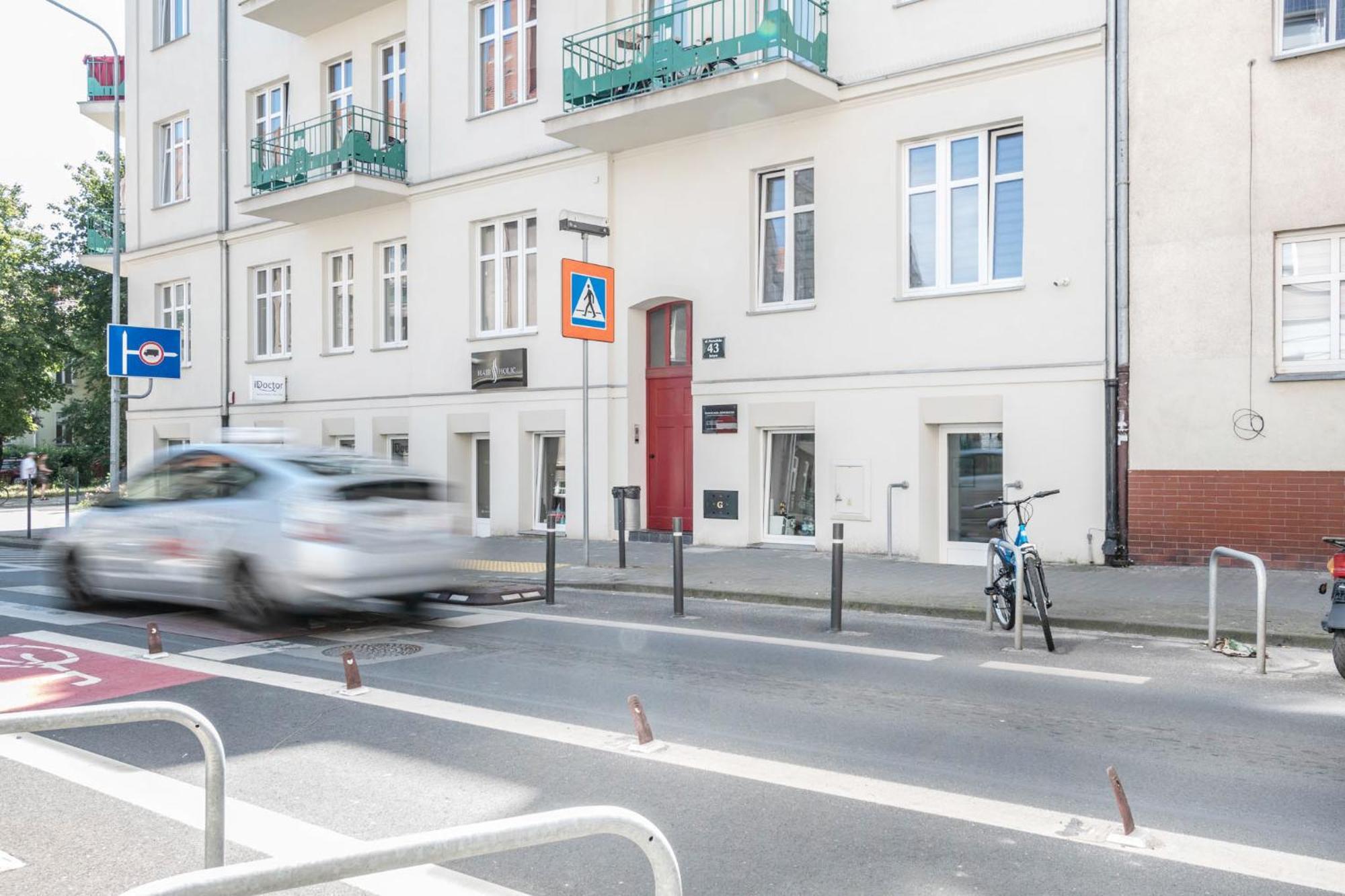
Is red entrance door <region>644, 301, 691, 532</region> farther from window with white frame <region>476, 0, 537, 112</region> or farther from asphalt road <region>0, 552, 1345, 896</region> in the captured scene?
asphalt road <region>0, 552, 1345, 896</region>

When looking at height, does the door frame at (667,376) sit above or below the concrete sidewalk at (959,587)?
above

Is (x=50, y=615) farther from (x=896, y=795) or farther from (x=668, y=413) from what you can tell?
(x=896, y=795)

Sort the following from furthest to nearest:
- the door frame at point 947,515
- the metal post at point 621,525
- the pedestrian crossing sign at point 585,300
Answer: the metal post at point 621,525, the door frame at point 947,515, the pedestrian crossing sign at point 585,300

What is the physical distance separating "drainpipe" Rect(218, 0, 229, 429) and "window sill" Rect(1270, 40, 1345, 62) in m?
21.7

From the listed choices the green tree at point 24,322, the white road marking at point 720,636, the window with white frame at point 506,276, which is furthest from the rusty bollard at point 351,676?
the green tree at point 24,322

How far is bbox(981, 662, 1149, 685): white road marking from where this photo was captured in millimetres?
7566

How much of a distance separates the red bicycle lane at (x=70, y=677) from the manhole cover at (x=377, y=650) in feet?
3.65

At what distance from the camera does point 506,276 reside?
19922mm

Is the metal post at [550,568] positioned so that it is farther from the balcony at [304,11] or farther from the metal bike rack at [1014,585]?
the balcony at [304,11]

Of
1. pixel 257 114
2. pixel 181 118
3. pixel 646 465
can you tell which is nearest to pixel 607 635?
pixel 646 465

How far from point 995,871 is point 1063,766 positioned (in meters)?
1.54

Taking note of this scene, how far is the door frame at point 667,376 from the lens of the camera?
17.4 metres

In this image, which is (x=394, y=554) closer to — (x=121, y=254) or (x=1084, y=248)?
(x=1084, y=248)

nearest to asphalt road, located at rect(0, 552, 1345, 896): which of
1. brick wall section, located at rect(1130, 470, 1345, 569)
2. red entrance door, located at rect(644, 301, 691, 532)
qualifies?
brick wall section, located at rect(1130, 470, 1345, 569)
